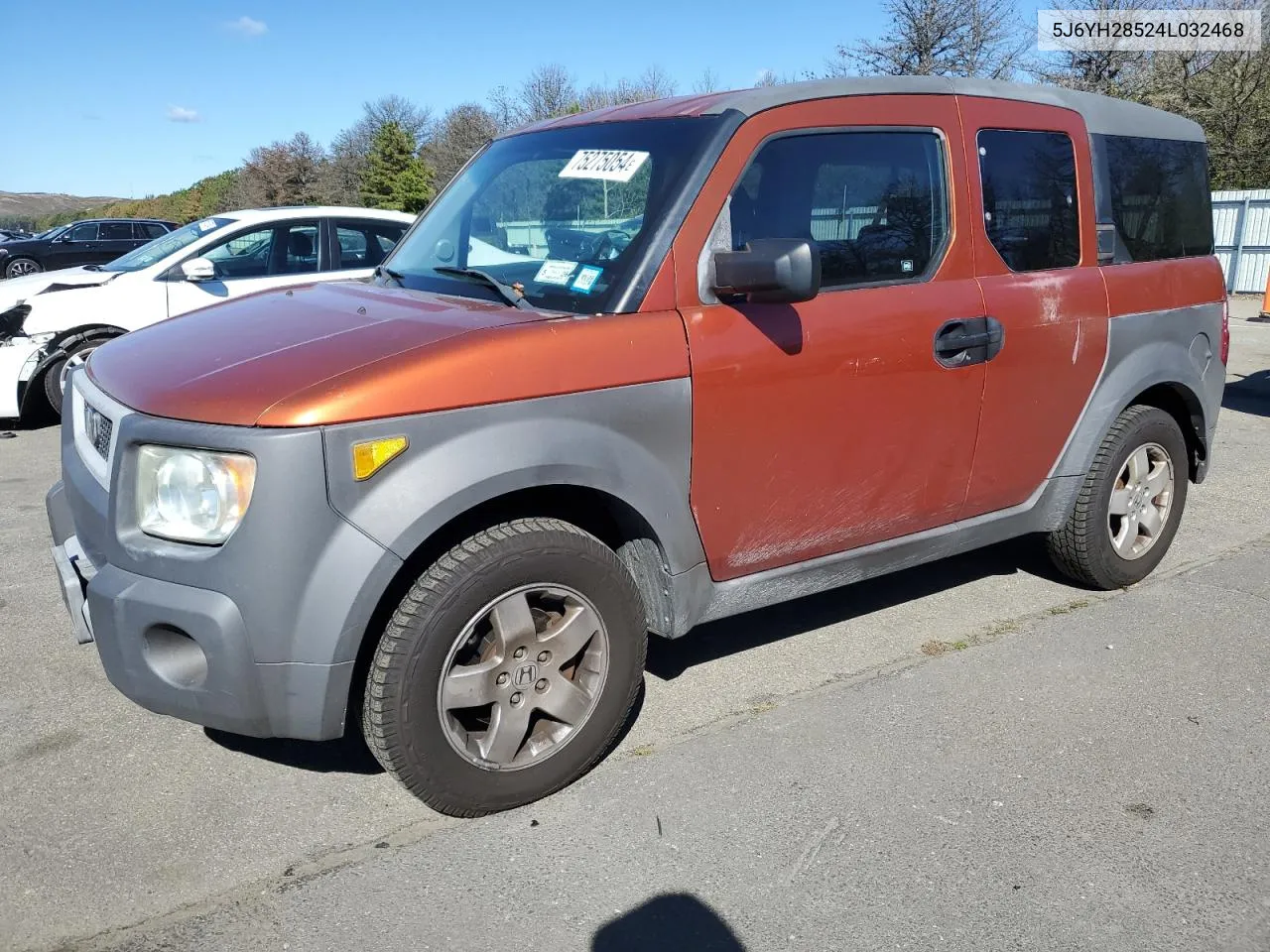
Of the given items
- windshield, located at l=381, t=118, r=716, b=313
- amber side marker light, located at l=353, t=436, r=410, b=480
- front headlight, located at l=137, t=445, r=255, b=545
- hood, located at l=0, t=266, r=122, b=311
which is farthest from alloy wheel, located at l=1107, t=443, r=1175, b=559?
hood, located at l=0, t=266, r=122, b=311

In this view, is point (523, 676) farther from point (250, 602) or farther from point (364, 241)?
point (364, 241)

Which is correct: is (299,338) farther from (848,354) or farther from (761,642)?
(761,642)

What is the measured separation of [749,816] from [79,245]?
85.1 feet

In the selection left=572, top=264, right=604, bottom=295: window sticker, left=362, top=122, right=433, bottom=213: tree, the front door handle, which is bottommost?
the front door handle

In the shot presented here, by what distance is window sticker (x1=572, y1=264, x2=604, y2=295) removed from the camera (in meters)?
3.09

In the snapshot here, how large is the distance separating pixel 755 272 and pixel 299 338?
1.28 m

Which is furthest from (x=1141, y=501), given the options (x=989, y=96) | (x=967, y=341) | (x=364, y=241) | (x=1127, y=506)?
(x=364, y=241)

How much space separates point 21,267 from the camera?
23312mm

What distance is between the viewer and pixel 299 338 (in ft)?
9.37

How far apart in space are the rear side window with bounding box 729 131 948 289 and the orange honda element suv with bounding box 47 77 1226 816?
0.01 m

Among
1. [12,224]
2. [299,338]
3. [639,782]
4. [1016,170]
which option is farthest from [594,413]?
[12,224]

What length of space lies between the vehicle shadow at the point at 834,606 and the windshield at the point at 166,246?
595 cm

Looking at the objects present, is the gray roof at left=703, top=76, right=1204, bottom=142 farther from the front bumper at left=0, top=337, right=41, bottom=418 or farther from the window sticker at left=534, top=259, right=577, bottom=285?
the front bumper at left=0, top=337, right=41, bottom=418

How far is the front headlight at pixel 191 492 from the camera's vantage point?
247 centimetres
